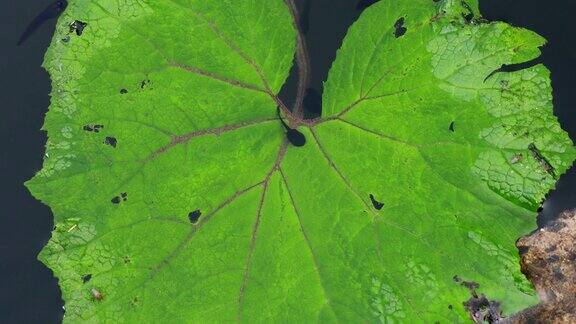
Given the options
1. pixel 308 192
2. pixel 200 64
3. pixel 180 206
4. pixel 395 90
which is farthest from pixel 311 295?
pixel 200 64

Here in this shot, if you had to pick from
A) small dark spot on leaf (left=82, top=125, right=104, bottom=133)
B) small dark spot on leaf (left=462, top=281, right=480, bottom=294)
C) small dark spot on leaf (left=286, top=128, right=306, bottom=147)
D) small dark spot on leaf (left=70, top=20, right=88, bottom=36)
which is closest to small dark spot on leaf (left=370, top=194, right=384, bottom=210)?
small dark spot on leaf (left=286, top=128, right=306, bottom=147)

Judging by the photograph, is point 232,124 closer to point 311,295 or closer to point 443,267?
point 311,295

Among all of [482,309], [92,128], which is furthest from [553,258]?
[92,128]

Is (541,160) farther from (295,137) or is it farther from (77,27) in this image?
(77,27)

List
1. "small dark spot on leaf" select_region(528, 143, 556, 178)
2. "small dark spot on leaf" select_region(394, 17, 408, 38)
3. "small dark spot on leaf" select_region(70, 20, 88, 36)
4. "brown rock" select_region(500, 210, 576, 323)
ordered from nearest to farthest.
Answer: "small dark spot on leaf" select_region(528, 143, 556, 178) < "small dark spot on leaf" select_region(394, 17, 408, 38) < "small dark spot on leaf" select_region(70, 20, 88, 36) < "brown rock" select_region(500, 210, 576, 323)

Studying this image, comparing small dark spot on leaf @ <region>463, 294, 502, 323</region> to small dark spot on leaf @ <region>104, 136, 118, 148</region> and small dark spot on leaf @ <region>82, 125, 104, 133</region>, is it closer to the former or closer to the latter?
small dark spot on leaf @ <region>104, 136, 118, 148</region>

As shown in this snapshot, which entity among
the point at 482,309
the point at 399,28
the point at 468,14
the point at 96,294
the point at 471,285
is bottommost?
the point at 482,309

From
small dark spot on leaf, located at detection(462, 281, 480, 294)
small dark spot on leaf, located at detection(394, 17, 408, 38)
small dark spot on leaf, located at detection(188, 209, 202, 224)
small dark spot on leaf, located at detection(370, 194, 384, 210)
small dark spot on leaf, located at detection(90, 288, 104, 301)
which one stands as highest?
small dark spot on leaf, located at detection(394, 17, 408, 38)

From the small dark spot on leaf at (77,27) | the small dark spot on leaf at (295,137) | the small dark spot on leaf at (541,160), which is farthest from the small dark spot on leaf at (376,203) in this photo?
the small dark spot on leaf at (77,27)
